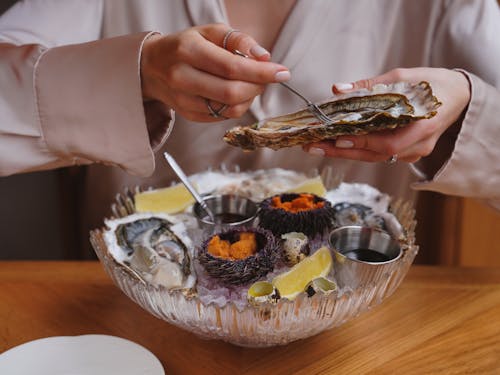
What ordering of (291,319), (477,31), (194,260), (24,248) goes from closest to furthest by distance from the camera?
(291,319) < (194,260) < (477,31) < (24,248)

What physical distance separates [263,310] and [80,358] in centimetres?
24

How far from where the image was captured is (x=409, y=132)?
0.75m

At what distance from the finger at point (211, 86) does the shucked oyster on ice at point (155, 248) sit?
212 mm

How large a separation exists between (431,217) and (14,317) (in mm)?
1033

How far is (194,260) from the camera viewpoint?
28.9 inches

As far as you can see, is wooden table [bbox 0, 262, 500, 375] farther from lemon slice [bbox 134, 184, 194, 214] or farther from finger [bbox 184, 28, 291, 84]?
finger [bbox 184, 28, 291, 84]

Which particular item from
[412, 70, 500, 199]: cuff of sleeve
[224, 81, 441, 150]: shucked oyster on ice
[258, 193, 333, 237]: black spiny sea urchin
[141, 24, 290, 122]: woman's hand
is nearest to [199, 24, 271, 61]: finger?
[141, 24, 290, 122]: woman's hand

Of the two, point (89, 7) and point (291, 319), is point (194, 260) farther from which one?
point (89, 7)

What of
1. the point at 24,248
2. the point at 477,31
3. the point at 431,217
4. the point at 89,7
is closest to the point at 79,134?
the point at 89,7

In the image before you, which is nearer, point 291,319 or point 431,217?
point 291,319

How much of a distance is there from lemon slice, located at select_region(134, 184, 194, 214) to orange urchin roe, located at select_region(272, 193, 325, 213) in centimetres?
16

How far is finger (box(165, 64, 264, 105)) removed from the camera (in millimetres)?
702

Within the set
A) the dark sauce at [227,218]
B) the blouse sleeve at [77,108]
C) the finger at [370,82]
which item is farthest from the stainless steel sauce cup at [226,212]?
the finger at [370,82]

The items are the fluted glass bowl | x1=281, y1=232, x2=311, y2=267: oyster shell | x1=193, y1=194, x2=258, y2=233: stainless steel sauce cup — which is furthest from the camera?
x1=193, y1=194, x2=258, y2=233: stainless steel sauce cup
